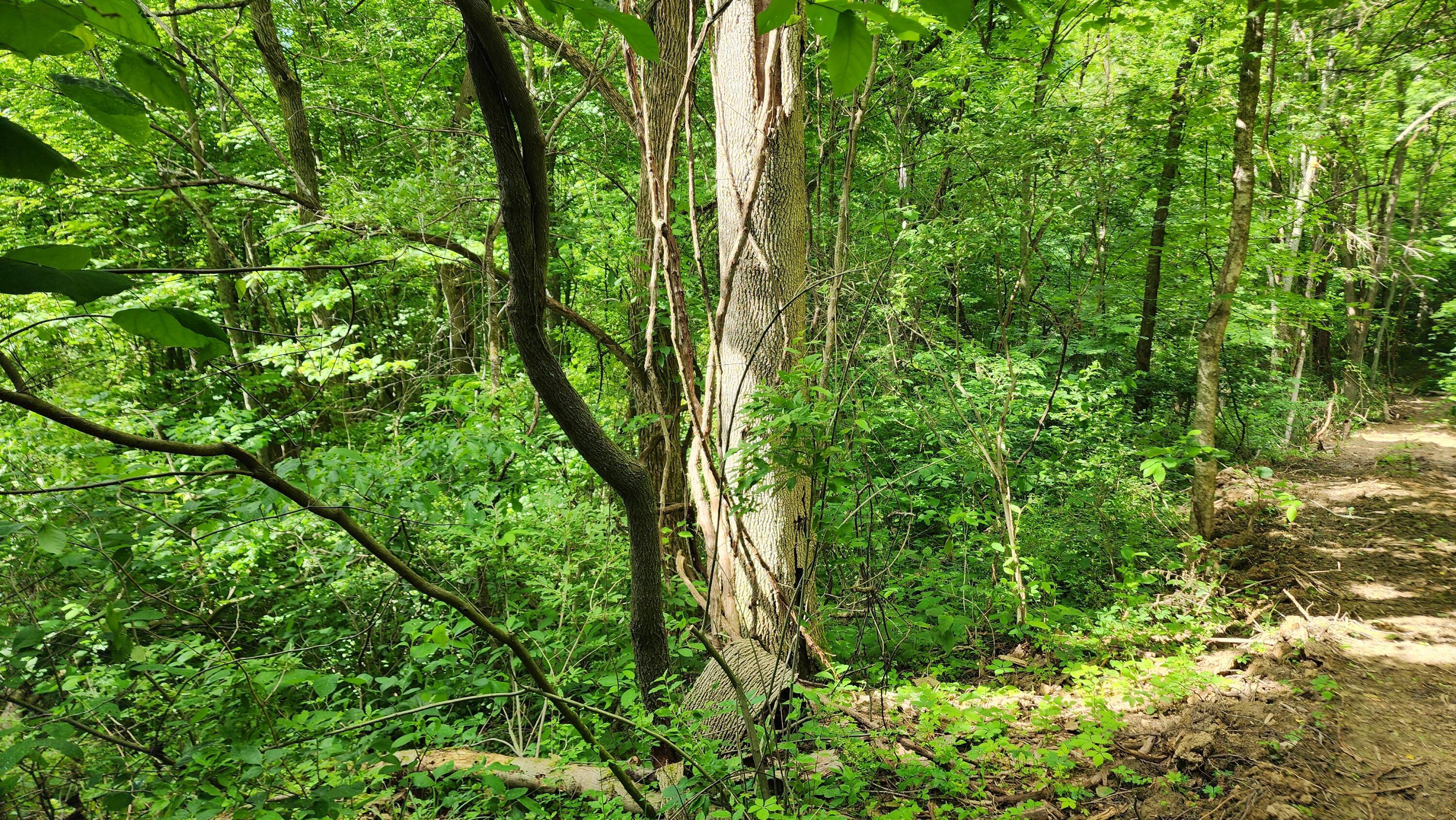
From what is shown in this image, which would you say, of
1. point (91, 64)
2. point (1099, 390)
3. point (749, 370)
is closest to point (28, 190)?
point (91, 64)

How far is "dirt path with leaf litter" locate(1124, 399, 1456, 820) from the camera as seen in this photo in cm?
311

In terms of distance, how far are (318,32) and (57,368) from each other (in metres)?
6.61

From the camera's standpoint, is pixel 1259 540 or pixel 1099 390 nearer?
pixel 1259 540

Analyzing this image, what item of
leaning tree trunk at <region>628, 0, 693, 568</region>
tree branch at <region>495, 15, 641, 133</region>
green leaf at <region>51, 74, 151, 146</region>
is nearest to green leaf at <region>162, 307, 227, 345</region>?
green leaf at <region>51, 74, 151, 146</region>

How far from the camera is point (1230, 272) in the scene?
5.72m

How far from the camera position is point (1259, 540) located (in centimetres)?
625

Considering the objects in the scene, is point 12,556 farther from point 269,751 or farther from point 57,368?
point 57,368

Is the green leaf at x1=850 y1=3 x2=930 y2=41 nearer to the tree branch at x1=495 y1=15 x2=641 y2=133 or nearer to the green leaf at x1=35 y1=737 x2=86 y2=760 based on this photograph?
the green leaf at x1=35 y1=737 x2=86 y2=760

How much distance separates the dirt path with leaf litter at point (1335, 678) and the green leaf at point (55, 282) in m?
3.67

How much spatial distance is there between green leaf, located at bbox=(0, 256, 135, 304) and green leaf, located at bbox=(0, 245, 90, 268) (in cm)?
4

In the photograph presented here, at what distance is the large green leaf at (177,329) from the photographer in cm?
74

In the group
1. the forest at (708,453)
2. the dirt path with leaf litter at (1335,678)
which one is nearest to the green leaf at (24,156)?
the forest at (708,453)

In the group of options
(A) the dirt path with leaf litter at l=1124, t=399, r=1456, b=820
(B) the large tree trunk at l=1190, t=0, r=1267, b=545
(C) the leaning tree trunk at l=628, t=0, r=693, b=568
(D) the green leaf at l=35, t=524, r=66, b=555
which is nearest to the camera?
(D) the green leaf at l=35, t=524, r=66, b=555

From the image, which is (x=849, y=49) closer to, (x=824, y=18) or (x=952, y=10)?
(x=824, y=18)
